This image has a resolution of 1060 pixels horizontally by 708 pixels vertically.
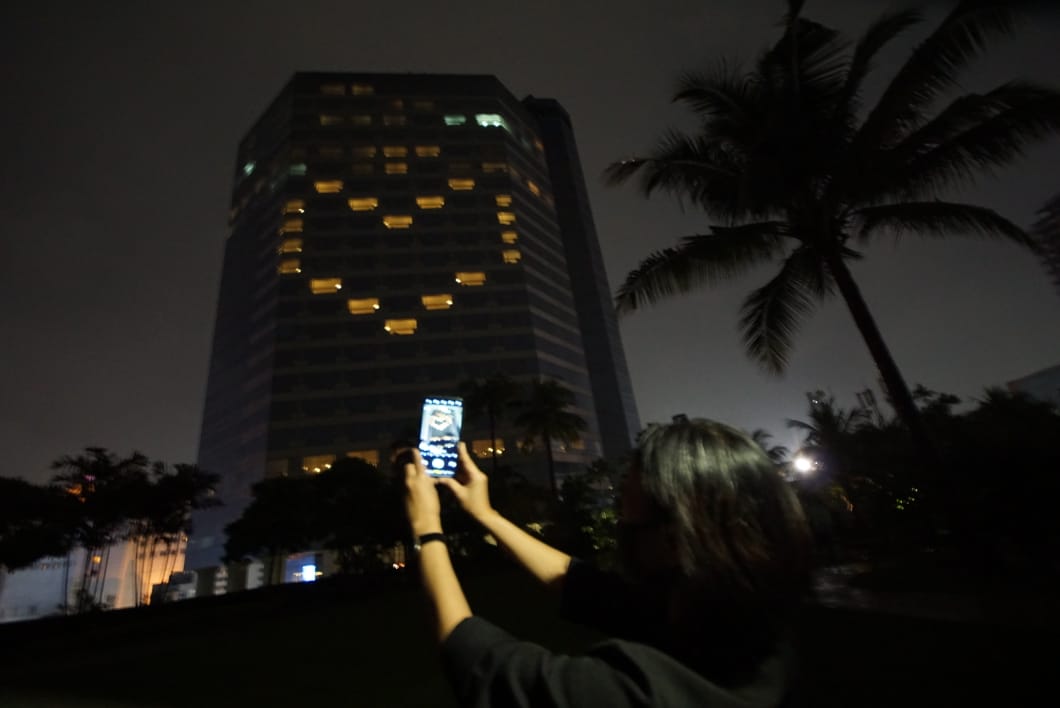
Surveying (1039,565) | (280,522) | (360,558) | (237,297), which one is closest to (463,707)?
(1039,565)

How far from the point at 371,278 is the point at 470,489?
67123 millimetres

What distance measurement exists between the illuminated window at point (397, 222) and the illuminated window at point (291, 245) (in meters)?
11.8

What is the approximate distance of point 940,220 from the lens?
8266mm

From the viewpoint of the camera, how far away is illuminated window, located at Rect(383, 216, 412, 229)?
68.9m


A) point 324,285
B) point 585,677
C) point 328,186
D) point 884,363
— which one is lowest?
point 585,677

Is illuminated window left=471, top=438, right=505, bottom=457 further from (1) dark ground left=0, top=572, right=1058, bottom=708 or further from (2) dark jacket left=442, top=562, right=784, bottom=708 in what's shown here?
(2) dark jacket left=442, top=562, right=784, bottom=708

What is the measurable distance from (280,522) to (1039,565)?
36000mm

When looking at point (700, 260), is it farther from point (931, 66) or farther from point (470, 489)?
point (470, 489)

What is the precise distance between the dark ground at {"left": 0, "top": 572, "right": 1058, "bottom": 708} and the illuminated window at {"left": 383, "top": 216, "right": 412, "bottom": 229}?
195 feet

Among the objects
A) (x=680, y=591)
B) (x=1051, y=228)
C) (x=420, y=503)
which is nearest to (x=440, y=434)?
(x=420, y=503)

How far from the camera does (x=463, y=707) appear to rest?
1.04 meters

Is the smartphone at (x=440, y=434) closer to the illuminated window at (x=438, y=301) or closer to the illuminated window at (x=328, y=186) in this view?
the illuminated window at (x=438, y=301)

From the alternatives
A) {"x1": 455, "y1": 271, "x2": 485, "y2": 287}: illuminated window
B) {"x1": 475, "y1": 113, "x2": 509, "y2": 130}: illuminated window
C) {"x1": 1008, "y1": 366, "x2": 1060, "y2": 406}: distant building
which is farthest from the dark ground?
{"x1": 1008, "y1": 366, "x2": 1060, "y2": 406}: distant building

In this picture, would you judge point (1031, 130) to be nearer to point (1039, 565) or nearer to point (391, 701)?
point (1039, 565)
